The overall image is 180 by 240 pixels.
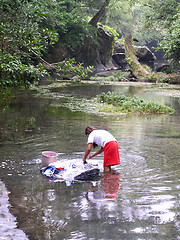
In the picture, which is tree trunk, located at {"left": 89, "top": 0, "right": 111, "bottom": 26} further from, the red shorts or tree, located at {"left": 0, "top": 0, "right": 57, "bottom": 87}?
the red shorts

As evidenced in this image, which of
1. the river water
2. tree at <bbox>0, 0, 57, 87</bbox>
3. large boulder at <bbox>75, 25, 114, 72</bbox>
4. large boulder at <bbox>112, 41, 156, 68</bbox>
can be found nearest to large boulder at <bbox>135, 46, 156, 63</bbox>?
large boulder at <bbox>112, 41, 156, 68</bbox>

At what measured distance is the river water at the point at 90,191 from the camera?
3762 mm

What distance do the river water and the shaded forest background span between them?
2.03 metres

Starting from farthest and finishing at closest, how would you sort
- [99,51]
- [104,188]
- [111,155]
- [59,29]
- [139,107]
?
[99,51], [59,29], [139,107], [111,155], [104,188]

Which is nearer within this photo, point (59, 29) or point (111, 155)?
point (111, 155)

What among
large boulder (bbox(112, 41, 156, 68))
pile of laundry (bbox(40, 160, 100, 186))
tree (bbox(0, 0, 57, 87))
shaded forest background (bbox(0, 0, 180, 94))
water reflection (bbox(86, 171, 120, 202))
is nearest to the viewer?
water reflection (bbox(86, 171, 120, 202))

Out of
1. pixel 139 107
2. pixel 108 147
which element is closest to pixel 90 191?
pixel 108 147

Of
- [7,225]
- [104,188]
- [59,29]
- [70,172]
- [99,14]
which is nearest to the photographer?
[7,225]

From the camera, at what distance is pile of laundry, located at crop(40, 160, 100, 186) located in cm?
589

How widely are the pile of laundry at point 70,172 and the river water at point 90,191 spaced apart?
186mm

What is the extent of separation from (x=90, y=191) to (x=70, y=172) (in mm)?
887

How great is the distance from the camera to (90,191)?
5246 mm

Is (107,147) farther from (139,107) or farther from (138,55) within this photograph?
(138,55)

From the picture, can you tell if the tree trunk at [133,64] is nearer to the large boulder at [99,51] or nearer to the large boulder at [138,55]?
the large boulder at [99,51]
